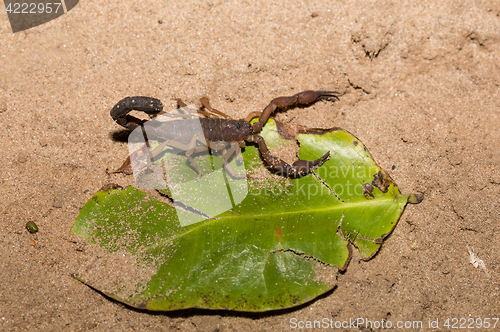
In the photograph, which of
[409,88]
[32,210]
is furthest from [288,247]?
[32,210]

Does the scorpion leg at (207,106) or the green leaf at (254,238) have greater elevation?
the scorpion leg at (207,106)

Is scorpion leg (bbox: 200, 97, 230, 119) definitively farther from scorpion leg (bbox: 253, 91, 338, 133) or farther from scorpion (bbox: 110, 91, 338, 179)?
scorpion leg (bbox: 253, 91, 338, 133)

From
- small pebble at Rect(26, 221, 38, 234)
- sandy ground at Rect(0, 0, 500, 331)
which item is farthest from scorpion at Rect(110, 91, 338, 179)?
small pebble at Rect(26, 221, 38, 234)

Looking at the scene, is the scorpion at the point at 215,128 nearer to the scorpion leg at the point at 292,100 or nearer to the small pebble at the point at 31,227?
the scorpion leg at the point at 292,100

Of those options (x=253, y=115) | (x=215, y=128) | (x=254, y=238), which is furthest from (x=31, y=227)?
(x=253, y=115)

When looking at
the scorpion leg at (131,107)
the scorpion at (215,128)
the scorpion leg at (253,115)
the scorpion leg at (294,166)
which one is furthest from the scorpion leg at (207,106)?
the scorpion leg at (294,166)

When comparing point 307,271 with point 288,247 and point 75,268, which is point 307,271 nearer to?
point 288,247
